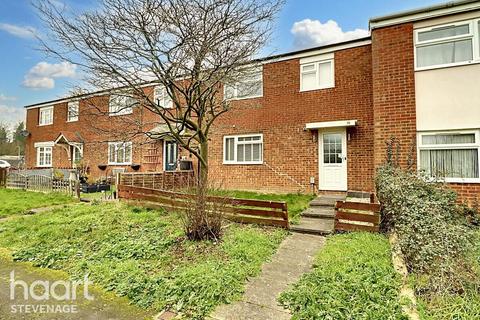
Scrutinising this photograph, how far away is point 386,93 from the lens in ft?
28.7

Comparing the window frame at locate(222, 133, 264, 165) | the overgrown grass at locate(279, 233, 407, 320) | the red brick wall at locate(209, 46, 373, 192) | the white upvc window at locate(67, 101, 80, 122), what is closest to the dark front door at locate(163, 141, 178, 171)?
the red brick wall at locate(209, 46, 373, 192)

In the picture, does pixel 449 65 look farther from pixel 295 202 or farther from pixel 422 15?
pixel 295 202

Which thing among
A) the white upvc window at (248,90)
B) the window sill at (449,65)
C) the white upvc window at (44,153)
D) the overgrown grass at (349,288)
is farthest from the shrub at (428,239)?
the white upvc window at (44,153)

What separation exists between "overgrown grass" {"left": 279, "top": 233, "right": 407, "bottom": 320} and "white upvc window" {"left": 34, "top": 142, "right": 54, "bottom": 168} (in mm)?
21695

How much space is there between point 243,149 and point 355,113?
4.98 metres

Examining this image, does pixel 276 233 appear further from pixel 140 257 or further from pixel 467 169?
pixel 467 169

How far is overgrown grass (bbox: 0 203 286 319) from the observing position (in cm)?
351

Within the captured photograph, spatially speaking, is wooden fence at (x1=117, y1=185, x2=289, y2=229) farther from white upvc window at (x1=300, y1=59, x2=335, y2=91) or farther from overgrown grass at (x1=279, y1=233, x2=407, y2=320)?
white upvc window at (x1=300, y1=59, x2=335, y2=91)

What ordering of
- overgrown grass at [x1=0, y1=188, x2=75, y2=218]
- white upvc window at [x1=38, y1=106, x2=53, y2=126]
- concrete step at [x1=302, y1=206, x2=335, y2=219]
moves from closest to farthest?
concrete step at [x1=302, y1=206, x2=335, y2=219] → overgrown grass at [x1=0, y1=188, x2=75, y2=218] → white upvc window at [x1=38, y1=106, x2=53, y2=126]

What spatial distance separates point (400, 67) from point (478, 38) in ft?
6.45

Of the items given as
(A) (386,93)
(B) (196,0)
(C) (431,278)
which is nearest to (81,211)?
(B) (196,0)

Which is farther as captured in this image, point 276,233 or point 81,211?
point 81,211

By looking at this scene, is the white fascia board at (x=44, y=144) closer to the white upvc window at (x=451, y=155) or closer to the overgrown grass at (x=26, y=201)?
the overgrown grass at (x=26, y=201)

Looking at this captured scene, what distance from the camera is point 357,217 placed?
5.92m
